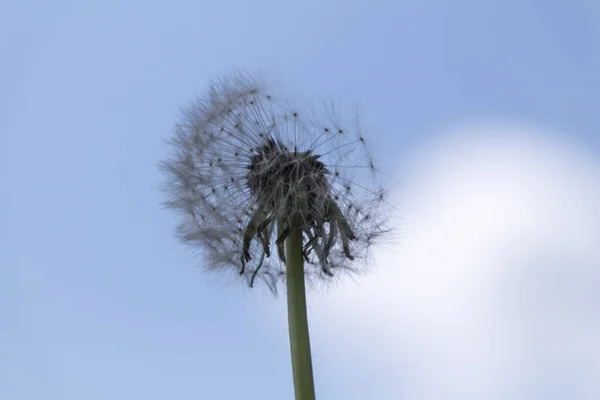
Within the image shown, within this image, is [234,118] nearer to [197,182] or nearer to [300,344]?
[197,182]

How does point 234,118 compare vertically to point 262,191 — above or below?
above

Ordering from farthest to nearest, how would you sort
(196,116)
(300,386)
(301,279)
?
(196,116) → (301,279) → (300,386)

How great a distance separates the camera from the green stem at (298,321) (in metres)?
6.29

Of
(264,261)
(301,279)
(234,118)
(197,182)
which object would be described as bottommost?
(301,279)

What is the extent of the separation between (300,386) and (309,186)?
1.66m

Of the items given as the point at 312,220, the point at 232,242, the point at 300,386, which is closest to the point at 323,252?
the point at 312,220

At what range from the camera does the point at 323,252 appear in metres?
7.12

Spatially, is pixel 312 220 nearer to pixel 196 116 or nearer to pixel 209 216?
pixel 209 216

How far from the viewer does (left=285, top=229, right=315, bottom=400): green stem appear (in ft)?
20.6

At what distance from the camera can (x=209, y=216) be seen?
748 cm

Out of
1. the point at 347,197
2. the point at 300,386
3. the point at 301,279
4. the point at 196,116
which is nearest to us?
the point at 300,386

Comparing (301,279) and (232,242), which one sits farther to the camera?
(232,242)

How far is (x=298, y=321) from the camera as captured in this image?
6.52 meters

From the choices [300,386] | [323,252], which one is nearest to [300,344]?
[300,386]
